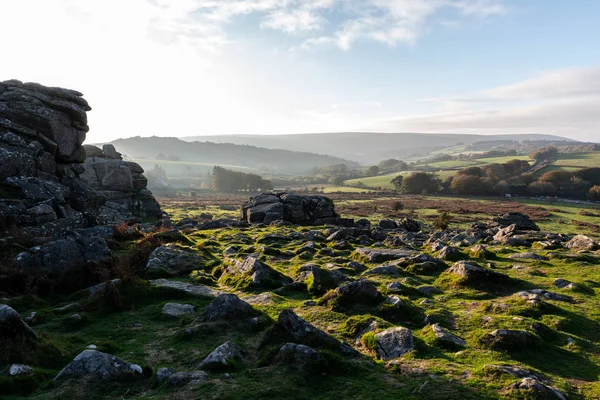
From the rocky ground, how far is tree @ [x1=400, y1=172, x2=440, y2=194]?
→ 14801cm

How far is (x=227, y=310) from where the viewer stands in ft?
49.0

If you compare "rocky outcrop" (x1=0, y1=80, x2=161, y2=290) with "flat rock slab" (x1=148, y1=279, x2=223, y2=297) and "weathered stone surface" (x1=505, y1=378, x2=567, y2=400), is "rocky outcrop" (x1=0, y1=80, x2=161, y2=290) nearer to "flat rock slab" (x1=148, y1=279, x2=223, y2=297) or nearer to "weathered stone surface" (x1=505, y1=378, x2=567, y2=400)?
"flat rock slab" (x1=148, y1=279, x2=223, y2=297)

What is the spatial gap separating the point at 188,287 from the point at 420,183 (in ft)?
535

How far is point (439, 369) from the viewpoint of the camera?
10.9 m

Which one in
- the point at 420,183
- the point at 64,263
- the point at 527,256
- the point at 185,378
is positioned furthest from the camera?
the point at 420,183

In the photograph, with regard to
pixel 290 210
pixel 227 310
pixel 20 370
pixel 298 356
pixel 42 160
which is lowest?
pixel 290 210

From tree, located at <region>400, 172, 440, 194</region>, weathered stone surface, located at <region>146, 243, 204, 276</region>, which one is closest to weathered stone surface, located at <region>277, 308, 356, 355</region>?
weathered stone surface, located at <region>146, 243, 204, 276</region>

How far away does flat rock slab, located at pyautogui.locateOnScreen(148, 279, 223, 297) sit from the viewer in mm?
19273

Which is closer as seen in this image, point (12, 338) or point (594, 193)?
point (12, 338)

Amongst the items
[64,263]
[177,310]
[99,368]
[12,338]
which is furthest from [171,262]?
[99,368]

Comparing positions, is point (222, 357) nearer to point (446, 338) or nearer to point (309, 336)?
point (309, 336)

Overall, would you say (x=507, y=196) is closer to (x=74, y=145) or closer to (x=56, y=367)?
(x=74, y=145)

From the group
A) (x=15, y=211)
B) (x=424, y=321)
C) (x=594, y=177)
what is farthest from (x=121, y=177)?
(x=594, y=177)

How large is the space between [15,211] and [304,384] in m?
26.7
